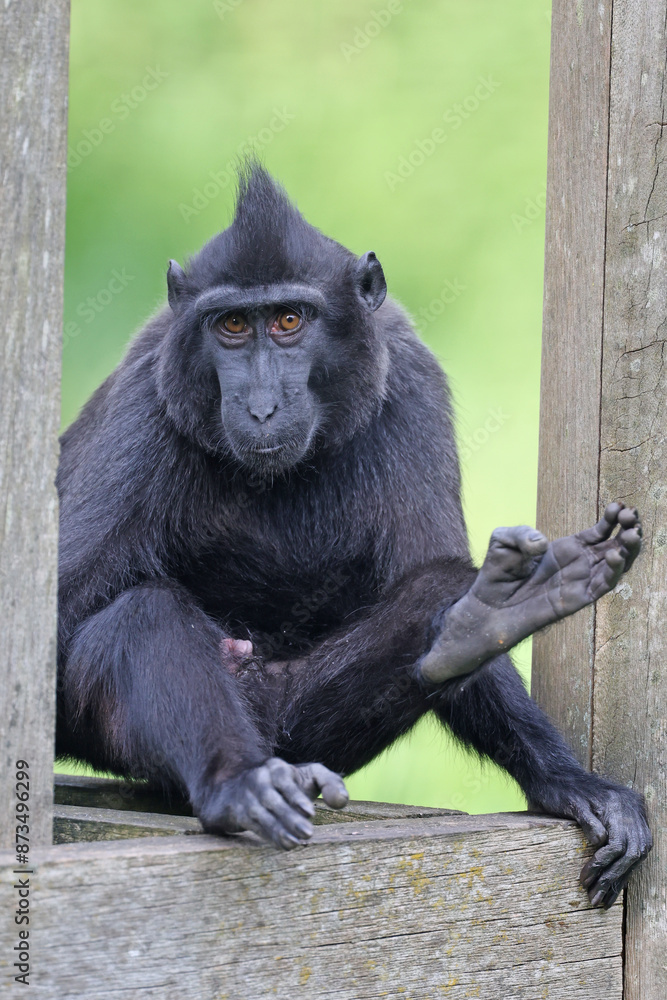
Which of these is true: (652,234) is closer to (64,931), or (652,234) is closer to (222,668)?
(222,668)

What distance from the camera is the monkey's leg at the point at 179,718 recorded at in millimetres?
2621

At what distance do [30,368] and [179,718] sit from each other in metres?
1.18

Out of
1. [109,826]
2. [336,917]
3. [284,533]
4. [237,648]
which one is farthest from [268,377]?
[336,917]

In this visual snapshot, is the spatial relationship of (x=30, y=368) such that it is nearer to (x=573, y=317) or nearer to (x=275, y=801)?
(x=275, y=801)

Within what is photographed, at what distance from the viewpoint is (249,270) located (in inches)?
161

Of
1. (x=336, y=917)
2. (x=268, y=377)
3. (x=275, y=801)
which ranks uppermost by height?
(x=268, y=377)

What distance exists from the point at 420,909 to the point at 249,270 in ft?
7.60

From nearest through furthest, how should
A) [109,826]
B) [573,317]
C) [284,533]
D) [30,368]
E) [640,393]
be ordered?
[30,368]
[109,826]
[640,393]
[573,317]
[284,533]

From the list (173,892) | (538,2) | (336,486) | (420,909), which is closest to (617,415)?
(336,486)

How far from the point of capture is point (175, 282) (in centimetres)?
430

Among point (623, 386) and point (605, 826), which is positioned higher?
point (623, 386)

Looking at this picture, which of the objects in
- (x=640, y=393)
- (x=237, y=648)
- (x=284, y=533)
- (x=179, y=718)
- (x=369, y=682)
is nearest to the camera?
(x=179, y=718)

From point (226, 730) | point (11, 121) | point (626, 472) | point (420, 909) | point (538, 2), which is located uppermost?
point (538, 2)

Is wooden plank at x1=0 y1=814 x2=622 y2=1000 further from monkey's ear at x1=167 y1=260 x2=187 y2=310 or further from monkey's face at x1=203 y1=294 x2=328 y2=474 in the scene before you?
monkey's ear at x1=167 y1=260 x2=187 y2=310
